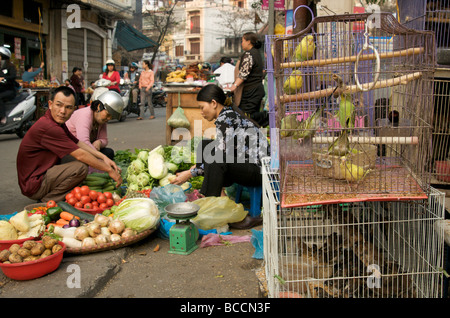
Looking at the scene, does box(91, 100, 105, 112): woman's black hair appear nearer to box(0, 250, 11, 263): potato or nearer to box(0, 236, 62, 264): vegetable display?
box(0, 236, 62, 264): vegetable display

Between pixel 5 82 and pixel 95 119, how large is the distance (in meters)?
5.42

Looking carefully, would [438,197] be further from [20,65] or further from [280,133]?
[20,65]

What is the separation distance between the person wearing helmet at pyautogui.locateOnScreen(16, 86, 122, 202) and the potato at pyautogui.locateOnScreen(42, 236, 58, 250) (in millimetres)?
1333

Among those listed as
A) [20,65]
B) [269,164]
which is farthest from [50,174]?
[20,65]

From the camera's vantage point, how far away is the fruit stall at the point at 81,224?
291 cm

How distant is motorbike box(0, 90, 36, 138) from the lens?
364 inches

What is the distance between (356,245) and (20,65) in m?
14.9

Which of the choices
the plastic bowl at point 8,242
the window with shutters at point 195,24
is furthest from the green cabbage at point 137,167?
the window with shutters at point 195,24

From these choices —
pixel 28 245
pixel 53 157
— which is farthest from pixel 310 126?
pixel 53 157

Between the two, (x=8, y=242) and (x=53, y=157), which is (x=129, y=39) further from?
(x=8, y=242)

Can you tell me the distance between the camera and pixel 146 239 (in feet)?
12.6

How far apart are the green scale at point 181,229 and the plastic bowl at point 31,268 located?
0.91 m

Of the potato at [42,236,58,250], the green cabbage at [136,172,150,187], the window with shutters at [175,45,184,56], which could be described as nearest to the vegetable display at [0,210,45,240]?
the potato at [42,236,58,250]

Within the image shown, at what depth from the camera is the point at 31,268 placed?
9.32 ft
